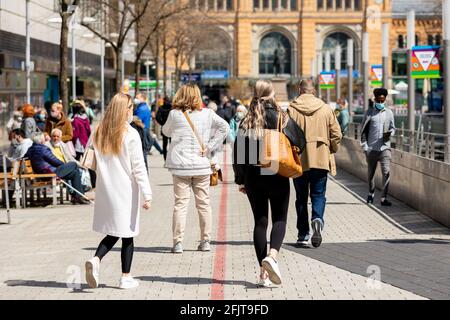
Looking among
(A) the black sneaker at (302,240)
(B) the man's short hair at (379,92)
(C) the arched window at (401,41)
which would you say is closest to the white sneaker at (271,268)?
(A) the black sneaker at (302,240)

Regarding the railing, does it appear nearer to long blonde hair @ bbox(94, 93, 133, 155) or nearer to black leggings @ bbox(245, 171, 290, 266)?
black leggings @ bbox(245, 171, 290, 266)

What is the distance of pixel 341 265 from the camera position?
462 inches

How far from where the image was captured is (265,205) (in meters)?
10.6

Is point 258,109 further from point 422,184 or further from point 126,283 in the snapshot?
point 422,184

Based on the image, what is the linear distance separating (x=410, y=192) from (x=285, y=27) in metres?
125

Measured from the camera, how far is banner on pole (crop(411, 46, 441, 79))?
80.0 feet

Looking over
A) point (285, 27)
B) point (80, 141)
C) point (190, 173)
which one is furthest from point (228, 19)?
point (190, 173)

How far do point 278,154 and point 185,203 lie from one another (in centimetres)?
260

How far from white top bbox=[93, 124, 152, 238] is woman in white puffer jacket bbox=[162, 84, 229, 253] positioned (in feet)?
8.09

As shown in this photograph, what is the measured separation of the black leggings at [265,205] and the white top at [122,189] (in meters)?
0.98

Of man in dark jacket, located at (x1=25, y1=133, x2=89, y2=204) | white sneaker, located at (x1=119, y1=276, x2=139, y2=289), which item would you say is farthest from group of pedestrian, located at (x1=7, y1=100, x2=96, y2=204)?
white sneaker, located at (x1=119, y1=276, x2=139, y2=289)

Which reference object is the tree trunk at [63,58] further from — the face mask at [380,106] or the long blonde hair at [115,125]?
the long blonde hair at [115,125]

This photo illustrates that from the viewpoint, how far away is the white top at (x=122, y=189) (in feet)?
33.6
